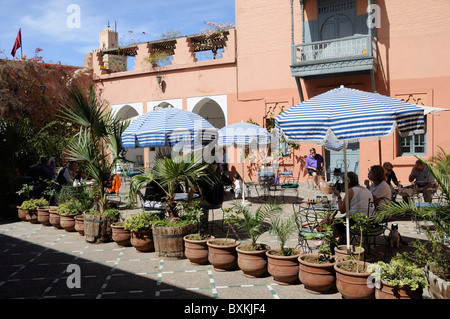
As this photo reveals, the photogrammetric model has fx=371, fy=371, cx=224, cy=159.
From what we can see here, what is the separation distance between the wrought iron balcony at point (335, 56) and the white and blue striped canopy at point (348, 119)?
870cm

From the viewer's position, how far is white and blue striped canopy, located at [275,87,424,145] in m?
4.23

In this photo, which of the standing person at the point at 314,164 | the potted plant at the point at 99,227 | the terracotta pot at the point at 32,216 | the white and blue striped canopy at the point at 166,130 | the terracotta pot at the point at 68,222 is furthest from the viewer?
the standing person at the point at 314,164

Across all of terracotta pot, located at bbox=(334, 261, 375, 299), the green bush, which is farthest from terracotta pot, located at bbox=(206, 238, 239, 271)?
the green bush

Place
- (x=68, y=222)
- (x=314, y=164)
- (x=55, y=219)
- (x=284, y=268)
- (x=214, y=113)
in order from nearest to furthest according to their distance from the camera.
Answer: (x=284, y=268)
(x=68, y=222)
(x=55, y=219)
(x=314, y=164)
(x=214, y=113)

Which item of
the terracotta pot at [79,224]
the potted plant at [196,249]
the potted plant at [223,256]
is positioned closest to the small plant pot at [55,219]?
the terracotta pot at [79,224]

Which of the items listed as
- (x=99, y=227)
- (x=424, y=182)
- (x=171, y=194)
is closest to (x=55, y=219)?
(x=99, y=227)

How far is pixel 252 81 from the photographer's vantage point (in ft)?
50.6

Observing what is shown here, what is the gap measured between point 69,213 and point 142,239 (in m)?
2.52

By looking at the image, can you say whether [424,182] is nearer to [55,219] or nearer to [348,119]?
[348,119]

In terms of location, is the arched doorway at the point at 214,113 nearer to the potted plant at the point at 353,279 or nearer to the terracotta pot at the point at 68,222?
the terracotta pot at the point at 68,222

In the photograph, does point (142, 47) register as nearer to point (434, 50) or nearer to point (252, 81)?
point (252, 81)

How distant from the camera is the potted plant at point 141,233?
20.1ft

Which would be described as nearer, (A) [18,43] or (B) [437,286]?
(B) [437,286]

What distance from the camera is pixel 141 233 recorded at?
6.12 metres
